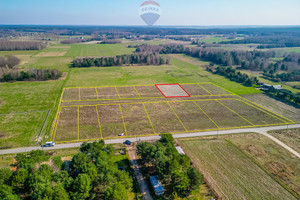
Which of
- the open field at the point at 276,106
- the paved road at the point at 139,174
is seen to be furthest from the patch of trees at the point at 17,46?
the open field at the point at 276,106

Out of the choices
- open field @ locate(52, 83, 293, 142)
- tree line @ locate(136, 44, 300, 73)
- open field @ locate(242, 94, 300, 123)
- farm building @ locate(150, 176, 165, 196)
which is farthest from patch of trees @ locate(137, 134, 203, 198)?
tree line @ locate(136, 44, 300, 73)

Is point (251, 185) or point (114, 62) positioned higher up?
point (114, 62)

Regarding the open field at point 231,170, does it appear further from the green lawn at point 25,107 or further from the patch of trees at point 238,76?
the patch of trees at point 238,76

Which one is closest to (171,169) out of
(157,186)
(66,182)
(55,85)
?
(157,186)

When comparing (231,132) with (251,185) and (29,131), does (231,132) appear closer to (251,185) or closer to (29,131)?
(251,185)

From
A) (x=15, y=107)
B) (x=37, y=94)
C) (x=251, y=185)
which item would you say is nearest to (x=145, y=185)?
(x=251, y=185)

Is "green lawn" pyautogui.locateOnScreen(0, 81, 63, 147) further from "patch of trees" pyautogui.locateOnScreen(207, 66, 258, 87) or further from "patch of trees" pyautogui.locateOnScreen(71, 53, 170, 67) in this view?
"patch of trees" pyautogui.locateOnScreen(207, 66, 258, 87)
